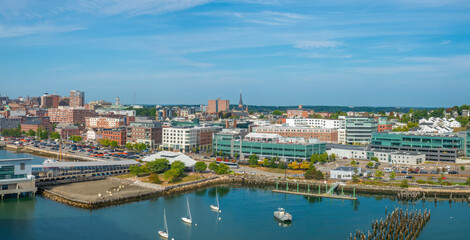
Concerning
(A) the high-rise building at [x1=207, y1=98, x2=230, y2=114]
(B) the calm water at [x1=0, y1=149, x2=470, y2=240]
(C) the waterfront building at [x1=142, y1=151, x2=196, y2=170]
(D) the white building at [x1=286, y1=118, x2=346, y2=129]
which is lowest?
(B) the calm water at [x1=0, y1=149, x2=470, y2=240]

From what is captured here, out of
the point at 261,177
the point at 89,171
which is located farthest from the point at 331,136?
the point at 89,171

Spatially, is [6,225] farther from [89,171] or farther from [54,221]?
[89,171]

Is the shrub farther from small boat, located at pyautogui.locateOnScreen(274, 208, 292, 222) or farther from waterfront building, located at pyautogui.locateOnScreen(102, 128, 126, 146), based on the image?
waterfront building, located at pyautogui.locateOnScreen(102, 128, 126, 146)

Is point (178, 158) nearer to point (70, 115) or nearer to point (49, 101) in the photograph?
point (70, 115)

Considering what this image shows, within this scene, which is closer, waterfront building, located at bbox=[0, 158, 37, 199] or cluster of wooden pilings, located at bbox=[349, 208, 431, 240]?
cluster of wooden pilings, located at bbox=[349, 208, 431, 240]


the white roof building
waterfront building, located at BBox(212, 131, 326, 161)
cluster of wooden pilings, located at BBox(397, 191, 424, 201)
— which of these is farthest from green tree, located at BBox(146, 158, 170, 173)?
cluster of wooden pilings, located at BBox(397, 191, 424, 201)

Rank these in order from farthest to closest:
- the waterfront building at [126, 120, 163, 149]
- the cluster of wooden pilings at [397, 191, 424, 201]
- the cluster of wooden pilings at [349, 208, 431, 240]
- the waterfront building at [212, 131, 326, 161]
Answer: the waterfront building at [126, 120, 163, 149], the waterfront building at [212, 131, 326, 161], the cluster of wooden pilings at [397, 191, 424, 201], the cluster of wooden pilings at [349, 208, 431, 240]
